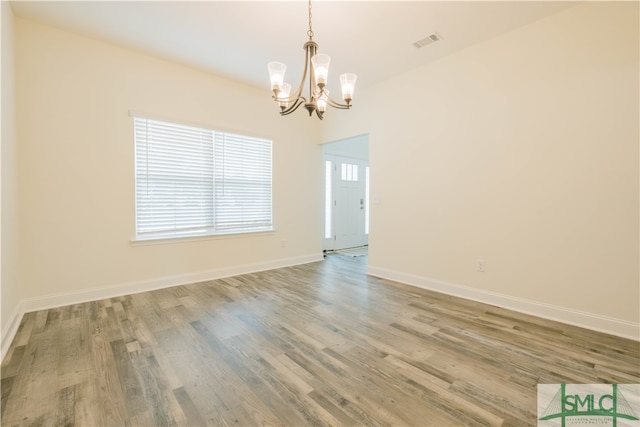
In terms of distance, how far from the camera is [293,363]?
6.31 feet

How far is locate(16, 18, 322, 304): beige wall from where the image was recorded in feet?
9.11

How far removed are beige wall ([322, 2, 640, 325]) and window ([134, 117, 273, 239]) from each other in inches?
82.5

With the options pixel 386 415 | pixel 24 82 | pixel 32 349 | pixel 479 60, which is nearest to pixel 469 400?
pixel 386 415

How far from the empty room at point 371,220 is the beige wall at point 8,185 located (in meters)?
0.04

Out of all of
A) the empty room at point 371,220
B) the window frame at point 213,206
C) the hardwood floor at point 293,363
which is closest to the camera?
the hardwood floor at point 293,363

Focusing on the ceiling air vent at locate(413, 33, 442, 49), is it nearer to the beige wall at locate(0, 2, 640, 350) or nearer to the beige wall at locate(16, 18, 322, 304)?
the beige wall at locate(0, 2, 640, 350)

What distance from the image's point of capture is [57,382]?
5.61 ft

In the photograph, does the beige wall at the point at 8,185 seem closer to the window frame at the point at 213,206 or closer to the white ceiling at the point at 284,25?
the white ceiling at the point at 284,25

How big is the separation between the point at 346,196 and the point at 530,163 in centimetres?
391

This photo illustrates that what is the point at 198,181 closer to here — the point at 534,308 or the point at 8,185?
the point at 8,185

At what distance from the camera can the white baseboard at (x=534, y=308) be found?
7.65 feet

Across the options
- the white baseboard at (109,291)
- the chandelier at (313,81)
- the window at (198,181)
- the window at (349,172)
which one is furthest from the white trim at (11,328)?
the window at (349,172)

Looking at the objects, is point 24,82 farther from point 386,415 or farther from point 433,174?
point 433,174

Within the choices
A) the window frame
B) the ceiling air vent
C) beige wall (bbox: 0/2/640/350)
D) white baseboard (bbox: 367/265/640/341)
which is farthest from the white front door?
the ceiling air vent
